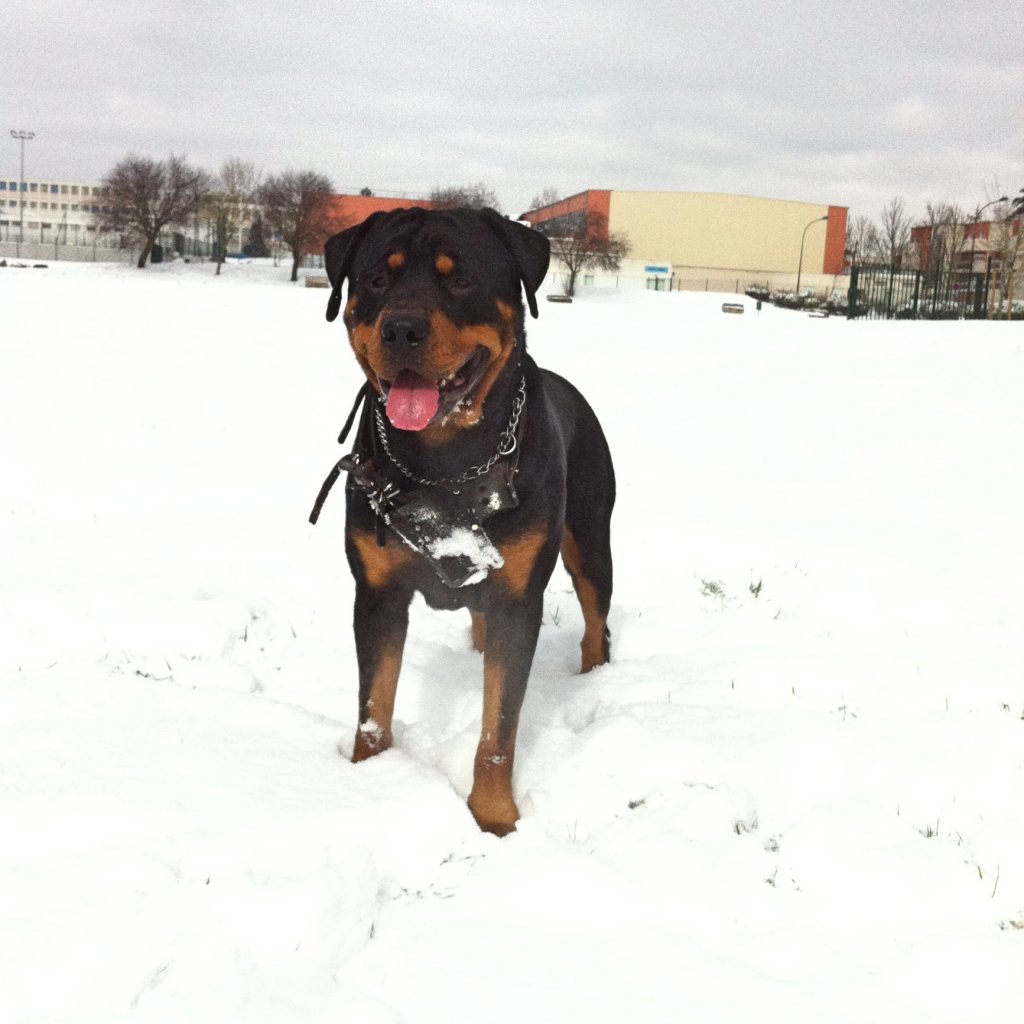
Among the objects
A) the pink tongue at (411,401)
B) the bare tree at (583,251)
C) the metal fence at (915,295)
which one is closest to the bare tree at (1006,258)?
the metal fence at (915,295)

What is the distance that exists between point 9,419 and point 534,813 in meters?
7.29

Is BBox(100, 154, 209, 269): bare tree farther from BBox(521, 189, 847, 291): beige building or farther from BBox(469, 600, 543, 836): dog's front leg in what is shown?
BBox(469, 600, 543, 836): dog's front leg

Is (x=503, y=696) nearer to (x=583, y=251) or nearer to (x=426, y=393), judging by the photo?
(x=426, y=393)

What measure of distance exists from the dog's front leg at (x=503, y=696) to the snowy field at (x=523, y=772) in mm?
127

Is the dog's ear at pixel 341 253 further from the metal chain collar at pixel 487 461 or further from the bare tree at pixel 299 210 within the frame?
the bare tree at pixel 299 210

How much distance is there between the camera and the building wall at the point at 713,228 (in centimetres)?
8681

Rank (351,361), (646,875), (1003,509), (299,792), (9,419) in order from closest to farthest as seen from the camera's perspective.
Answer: (646,875) → (299,792) → (1003,509) → (9,419) → (351,361)

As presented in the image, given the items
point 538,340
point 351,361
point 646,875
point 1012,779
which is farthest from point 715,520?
point 538,340

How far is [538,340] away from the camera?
21.0m

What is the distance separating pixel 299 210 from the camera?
61500mm

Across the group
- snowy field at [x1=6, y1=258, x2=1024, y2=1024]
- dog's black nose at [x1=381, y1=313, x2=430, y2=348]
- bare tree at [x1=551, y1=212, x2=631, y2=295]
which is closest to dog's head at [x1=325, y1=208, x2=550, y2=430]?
dog's black nose at [x1=381, y1=313, x2=430, y2=348]

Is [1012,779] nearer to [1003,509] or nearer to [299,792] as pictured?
[299,792]

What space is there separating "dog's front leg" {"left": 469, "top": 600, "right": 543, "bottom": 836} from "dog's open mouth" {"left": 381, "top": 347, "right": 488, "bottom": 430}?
0.70 meters

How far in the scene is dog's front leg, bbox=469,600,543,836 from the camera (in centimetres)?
318
